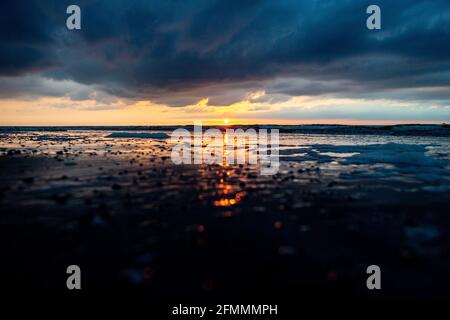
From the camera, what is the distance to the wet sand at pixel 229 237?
4.11 meters

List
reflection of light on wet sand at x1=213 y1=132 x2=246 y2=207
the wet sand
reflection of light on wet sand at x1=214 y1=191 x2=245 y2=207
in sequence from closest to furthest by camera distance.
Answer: the wet sand
reflection of light on wet sand at x1=214 y1=191 x2=245 y2=207
reflection of light on wet sand at x1=213 y1=132 x2=246 y2=207

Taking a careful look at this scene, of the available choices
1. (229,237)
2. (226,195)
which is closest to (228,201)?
(226,195)

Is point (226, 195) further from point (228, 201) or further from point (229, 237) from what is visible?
point (229, 237)

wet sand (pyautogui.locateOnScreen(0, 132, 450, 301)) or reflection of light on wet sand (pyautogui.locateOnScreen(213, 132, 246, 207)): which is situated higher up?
reflection of light on wet sand (pyautogui.locateOnScreen(213, 132, 246, 207))

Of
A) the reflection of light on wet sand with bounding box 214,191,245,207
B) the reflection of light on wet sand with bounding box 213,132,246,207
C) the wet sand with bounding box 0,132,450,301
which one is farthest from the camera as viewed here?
the reflection of light on wet sand with bounding box 213,132,246,207

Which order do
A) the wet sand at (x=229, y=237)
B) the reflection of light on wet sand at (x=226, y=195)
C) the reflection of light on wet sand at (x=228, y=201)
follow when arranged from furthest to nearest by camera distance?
the reflection of light on wet sand at (x=226, y=195)
the reflection of light on wet sand at (x=228, y=201)
the wet sand at (x=229, y=237)

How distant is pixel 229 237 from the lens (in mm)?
5535

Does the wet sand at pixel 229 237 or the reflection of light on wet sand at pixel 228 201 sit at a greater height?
the reflection of light on wet sand at pixel 228 201

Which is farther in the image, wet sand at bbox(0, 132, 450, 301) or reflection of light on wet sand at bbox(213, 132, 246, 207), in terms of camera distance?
reflection of light on wet sand at bbox(213, 132, 246, 207)

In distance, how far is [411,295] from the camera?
152 inches

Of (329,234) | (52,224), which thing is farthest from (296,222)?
(52,224)

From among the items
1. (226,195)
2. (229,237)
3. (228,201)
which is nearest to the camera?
(229,237)

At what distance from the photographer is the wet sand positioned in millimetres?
4105

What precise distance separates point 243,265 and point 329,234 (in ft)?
7.48
